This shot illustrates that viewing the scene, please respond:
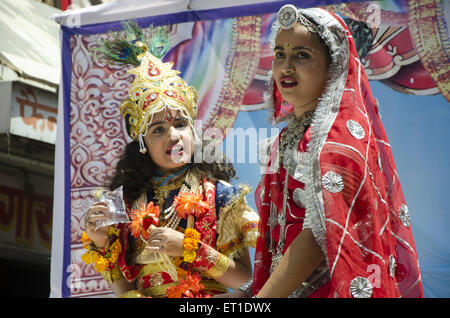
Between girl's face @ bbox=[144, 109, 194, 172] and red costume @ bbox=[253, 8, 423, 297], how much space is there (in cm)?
87

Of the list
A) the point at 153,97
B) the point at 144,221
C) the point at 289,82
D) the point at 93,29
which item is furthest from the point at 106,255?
the point at 93,29

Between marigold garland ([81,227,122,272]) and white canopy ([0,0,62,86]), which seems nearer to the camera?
marigold garland ([81,227,122,272])

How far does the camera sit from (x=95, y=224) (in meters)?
3.53

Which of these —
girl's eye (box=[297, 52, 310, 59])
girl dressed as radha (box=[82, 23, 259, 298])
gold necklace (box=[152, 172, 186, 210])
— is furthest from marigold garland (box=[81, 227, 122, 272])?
girl's eye (box=[297, 52, 310, 59])

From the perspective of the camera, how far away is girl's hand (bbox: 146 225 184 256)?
3.33 m

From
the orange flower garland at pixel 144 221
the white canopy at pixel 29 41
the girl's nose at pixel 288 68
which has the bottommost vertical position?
the orange flower garland at pixel 144 221

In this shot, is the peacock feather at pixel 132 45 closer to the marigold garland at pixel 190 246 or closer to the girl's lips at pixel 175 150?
the girl's lips at pixel 175 150

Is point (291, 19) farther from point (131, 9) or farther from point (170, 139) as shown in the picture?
point (131, 9)

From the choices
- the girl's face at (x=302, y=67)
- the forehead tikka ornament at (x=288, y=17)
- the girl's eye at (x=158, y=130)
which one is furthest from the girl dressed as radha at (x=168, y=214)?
the forehead tikka ornament at (x=288, y=17)

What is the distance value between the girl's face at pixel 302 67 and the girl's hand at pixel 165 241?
99 centimetres

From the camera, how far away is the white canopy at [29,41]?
6219 mm

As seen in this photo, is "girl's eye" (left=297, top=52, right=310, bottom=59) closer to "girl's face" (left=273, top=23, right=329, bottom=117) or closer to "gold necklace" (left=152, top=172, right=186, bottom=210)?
"girl's face" (left=273, top=23, right=329, bottom=117)

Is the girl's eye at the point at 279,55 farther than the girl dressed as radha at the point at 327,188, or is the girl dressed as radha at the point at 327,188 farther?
the girl's eye at the point at 279,55

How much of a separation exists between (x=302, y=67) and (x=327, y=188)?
55 cm
